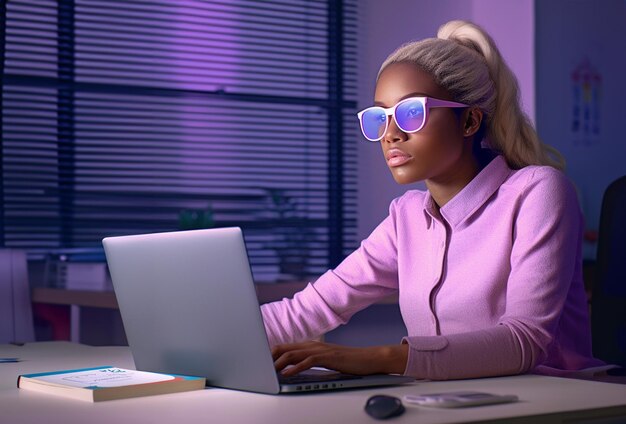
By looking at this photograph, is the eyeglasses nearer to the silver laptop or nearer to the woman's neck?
the woman's neck

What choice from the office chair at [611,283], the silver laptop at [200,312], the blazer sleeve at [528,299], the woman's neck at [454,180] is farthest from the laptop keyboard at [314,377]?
the office chair at [611,283]

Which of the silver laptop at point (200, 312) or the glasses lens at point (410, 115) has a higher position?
the glasses lens at point (410, 115)

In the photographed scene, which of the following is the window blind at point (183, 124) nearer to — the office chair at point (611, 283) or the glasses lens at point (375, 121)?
the office chair at point (611, 283)

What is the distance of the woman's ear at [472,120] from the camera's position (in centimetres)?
193

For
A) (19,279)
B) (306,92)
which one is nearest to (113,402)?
(19,279)

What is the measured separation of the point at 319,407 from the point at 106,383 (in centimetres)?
34

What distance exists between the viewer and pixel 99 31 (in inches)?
173

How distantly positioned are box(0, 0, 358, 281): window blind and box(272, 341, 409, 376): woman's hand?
9.12 feet

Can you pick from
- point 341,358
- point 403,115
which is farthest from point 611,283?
point 341,358

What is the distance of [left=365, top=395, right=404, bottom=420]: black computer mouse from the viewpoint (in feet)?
3.59

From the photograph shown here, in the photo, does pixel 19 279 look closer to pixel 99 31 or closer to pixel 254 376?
pixel 99 31

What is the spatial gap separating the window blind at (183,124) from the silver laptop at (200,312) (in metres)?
2.66

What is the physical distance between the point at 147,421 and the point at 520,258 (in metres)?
0.83

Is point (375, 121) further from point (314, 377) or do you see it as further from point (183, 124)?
point (183, 124)
